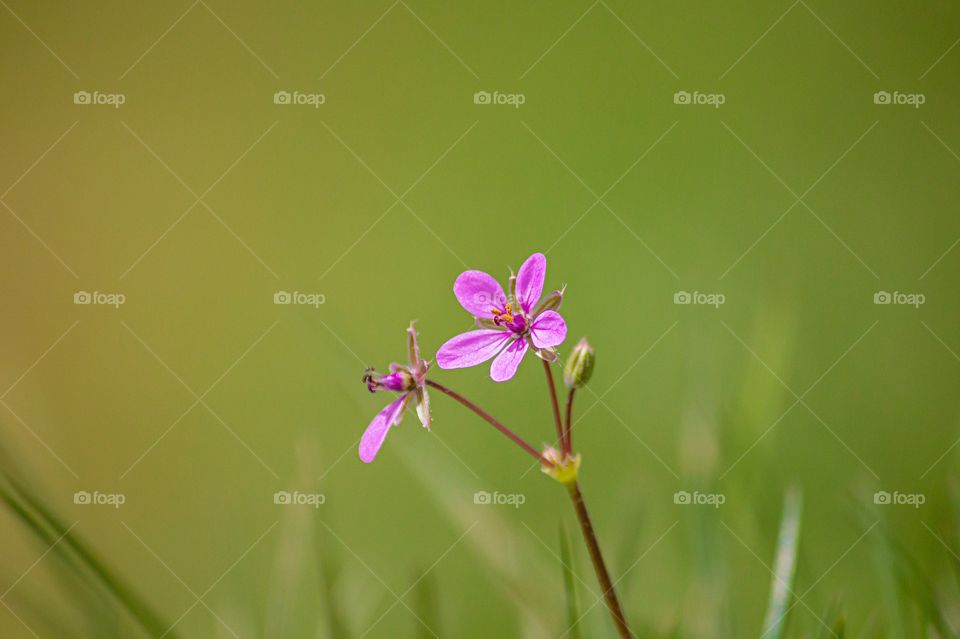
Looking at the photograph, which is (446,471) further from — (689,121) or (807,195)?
(689,121)

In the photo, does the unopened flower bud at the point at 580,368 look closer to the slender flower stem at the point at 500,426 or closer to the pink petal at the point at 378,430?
the slender flower stem at the point at 500,426

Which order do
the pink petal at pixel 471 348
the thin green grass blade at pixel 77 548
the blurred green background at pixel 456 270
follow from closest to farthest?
1. the thin green grass blade at pixel 77 548
2. the pink petal at pixel 471 348
3. the blurred green background at pixel 456 270

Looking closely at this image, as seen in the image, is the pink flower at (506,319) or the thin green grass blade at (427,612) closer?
the pink flower at (506,319)

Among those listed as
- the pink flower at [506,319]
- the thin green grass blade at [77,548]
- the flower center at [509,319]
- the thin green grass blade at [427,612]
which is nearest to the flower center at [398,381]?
the pink flower at [506,319]

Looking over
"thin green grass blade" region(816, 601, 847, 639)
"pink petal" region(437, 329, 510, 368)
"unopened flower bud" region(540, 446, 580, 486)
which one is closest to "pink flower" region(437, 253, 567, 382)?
"pink petal" region(437, 329, 510, 368)

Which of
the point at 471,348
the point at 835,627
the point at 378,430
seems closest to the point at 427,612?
the point at 378,430

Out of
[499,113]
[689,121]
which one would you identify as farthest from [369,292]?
[689,121]

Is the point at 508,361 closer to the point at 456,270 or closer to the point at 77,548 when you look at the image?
the point at 77,548
